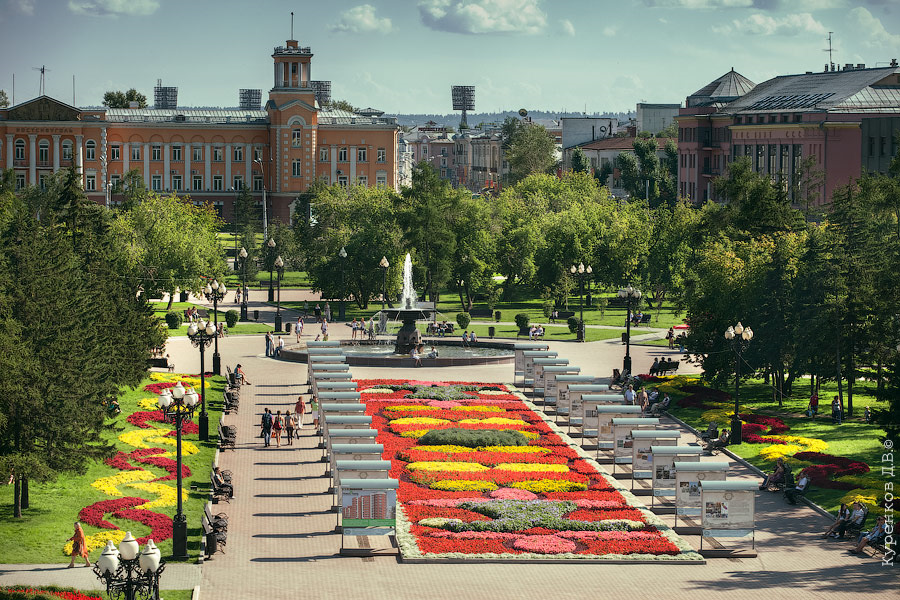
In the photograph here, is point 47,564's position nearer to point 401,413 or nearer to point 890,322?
point 401,413

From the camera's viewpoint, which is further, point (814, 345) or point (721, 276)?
point (721, 276)

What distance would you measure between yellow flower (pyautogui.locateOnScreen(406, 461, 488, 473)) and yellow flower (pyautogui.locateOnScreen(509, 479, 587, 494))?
238 centimetres

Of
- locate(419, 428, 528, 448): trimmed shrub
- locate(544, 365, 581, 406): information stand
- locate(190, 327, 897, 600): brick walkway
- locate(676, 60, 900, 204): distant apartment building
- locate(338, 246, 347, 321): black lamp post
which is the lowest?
locate(190, 327, 897, 600): brick walkway

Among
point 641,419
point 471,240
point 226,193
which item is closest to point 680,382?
point 641,419

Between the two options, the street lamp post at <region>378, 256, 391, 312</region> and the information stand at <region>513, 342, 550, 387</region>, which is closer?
the information stand at <region>513, 342, 550, 387</region>

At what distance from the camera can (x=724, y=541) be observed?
38.1 meters

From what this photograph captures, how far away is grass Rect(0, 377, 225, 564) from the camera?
34969 mm

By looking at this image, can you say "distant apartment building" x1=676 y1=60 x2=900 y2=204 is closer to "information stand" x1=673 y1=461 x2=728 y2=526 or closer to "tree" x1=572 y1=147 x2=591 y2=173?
"tree" x1=572 y1=147 x2=591 y2=173

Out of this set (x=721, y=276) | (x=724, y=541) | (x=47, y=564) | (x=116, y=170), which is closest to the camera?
(x=47, y=564)

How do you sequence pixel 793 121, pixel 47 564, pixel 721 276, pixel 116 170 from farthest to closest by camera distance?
pixel 116 170
pixel 793 121
pixel 721 276
pixel 47 564

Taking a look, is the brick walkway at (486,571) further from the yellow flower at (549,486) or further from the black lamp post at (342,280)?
the black lamp post at (342,280)

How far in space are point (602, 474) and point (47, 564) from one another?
1944 centimetres

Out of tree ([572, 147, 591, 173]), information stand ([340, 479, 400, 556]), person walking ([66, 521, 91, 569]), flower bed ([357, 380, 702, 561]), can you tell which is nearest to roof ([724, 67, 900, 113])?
tree ([572, 147, 591, 173])

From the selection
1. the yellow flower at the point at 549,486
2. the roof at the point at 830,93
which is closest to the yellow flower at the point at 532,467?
the yellow flower at the point at 549,486
